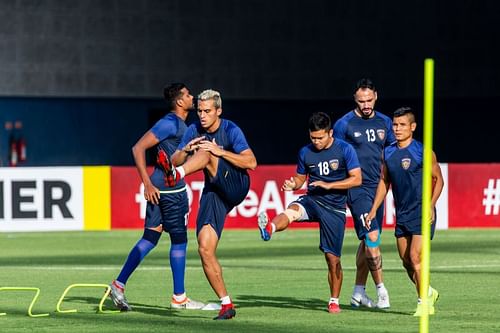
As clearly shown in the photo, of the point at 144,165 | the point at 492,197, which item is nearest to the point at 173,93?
the point at 144,165

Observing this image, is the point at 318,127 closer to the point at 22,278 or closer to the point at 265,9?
the point at 22,278

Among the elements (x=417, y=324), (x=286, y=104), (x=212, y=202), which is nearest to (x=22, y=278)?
(x=212, y=202)

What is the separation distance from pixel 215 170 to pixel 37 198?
14.8 metres

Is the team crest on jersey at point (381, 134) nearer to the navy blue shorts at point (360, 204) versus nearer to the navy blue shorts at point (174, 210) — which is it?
the navy blue shorts at point (360, 204)

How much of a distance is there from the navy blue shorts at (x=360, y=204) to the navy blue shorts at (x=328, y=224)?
18.1 inches

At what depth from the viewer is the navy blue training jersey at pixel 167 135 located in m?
13.9

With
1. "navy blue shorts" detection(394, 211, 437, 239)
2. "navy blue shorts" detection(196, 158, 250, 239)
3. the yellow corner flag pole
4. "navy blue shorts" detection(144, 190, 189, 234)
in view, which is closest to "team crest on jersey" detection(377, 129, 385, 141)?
"navy blue shorts" detection(394, 211, 437, 239)

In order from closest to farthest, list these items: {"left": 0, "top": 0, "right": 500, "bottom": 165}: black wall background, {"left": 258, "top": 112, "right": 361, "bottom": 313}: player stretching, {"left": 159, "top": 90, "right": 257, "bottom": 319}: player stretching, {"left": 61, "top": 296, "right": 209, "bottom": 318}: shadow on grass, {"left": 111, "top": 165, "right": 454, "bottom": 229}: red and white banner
A: 1. {"left": 159, "top": 90, "right": 257, "bottom": 319}: player stretching
2. {"left": 258, "top": 112, "right": 361, "bottom": 313}: player stretching
3. {"left": 61, "top": 296, "right": 209, "bottom": 318}: shadow on grass
4. {"left": 111, "top": 165, "right": 454, "bottom": 229}: red and white banner
5. {"left": 0, "top": 0, "right": 500, "bottom": 165}: black wall background

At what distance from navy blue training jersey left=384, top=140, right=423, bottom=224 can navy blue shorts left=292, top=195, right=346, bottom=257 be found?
602 millimetres

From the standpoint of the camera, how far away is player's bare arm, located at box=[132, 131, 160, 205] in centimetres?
1354

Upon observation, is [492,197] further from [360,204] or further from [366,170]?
[360,204]

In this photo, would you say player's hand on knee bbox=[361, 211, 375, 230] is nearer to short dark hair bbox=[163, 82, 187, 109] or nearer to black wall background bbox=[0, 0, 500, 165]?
short dark hair bbox=[163, 82, 187, 109]

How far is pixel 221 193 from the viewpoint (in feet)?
42.5

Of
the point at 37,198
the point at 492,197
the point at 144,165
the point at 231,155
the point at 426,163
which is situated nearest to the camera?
the point at 426,163
